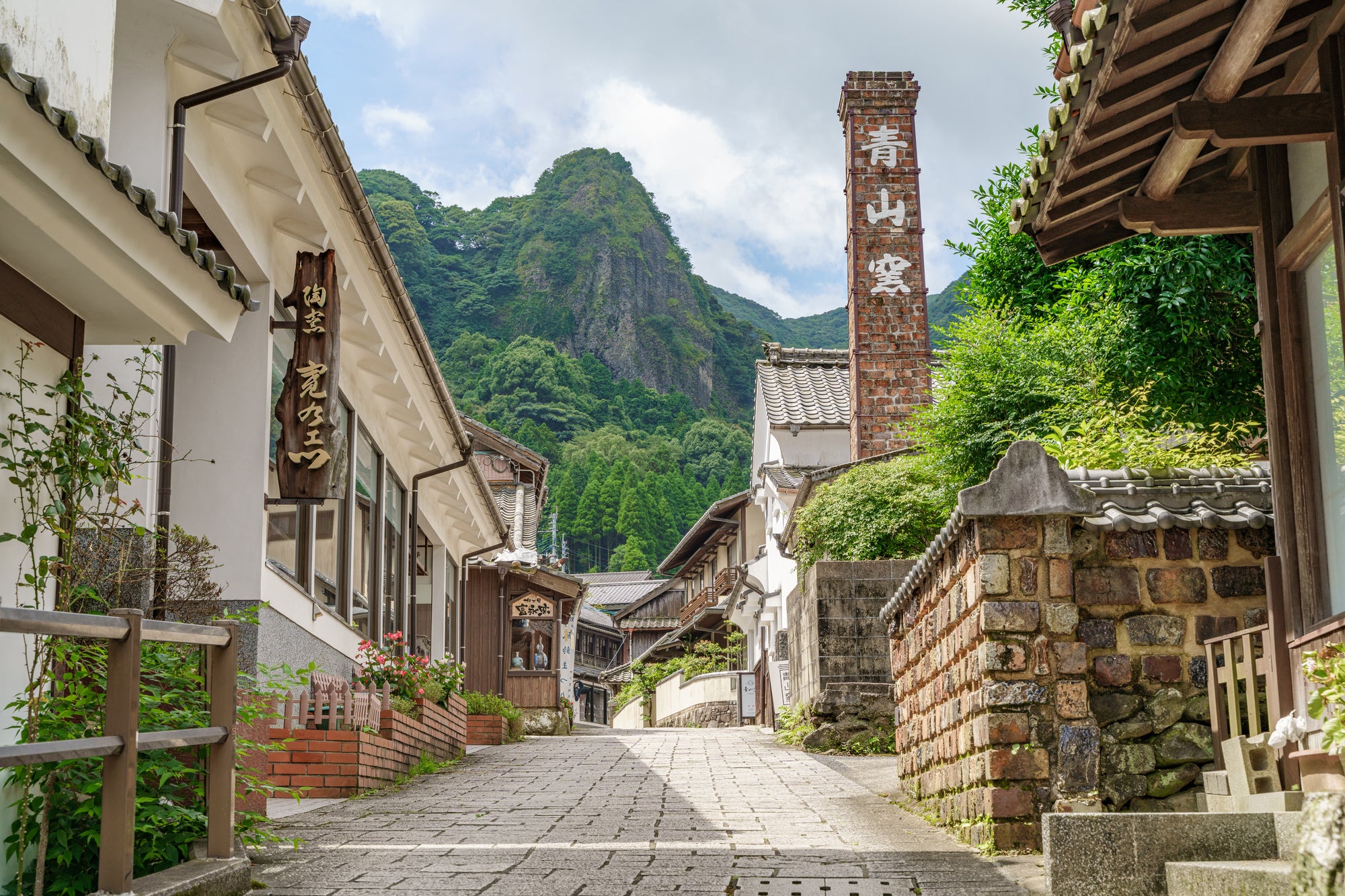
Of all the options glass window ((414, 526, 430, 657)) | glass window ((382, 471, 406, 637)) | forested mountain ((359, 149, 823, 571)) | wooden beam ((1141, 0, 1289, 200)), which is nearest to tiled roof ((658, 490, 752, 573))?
glass window ((414, 526, 430, 657))

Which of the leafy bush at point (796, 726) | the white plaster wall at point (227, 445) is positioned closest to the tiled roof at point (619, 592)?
the leafy bush at point (796, 726)

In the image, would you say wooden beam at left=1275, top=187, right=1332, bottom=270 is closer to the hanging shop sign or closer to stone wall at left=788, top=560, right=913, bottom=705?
stone wall at left=788, top=560, right=913, bottom=705

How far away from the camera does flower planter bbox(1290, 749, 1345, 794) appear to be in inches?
204

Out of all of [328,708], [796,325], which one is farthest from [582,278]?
[328,708]

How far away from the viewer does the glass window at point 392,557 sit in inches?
607

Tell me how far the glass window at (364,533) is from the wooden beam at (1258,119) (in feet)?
31.3

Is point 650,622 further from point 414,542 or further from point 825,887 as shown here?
point 825,887

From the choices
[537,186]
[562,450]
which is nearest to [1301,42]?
[562,450]

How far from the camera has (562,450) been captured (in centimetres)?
7400

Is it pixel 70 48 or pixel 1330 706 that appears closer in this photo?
pixel 1330 706

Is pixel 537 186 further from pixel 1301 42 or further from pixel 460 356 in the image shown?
pixel 1301 42

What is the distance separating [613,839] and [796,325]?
92.6 m

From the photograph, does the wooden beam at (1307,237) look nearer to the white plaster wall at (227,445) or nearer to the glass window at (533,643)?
the white plaster wall at (227,445)

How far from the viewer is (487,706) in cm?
2041
